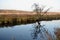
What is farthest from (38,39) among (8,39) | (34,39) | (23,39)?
(8,39)

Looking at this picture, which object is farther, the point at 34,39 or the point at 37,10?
the point at 37,10

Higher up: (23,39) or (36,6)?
(36,6)

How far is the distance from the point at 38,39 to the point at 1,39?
6.82 ft

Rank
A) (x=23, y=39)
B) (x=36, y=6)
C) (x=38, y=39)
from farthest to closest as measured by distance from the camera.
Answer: (x=36, y=6) → (x=23, y=39) → (x=38, y=39)

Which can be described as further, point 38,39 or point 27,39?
point 27,39

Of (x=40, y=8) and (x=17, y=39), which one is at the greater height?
(x=40, y=8)

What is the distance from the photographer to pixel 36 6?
15.3 m

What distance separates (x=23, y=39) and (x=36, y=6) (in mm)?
7063

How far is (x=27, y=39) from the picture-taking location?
865cm

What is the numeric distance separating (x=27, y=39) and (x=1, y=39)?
1.39 meters

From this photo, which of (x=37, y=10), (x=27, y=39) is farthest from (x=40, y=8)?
(x=27, y=39)

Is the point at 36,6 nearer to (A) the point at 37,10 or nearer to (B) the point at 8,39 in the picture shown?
(A) the point at 37,10

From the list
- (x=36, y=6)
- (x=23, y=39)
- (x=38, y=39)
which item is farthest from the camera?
(x=36, y=6)

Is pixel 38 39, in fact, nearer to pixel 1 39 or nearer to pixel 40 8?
pixel 1 39
